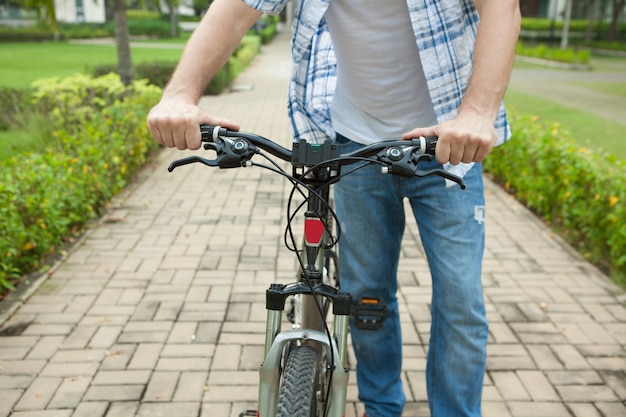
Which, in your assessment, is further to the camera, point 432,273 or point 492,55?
point 432,273

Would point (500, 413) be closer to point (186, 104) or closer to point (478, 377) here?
point (478, 377)

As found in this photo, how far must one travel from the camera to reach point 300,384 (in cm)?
168

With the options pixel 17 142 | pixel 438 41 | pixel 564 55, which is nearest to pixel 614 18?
pixel 564 55

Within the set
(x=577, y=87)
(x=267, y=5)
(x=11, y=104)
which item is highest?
(x=267, y=5)

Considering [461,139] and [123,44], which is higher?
[461,139]

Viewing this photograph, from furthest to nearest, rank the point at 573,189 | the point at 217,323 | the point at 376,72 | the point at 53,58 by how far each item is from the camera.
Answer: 1. the point at 53,58
2. the point at 573,189
3. the point at 217,323
4. the point at 376,72

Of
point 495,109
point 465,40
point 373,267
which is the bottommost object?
point 373,267

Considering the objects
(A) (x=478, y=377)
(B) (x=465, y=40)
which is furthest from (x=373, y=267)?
(B) (x=465, y=40)

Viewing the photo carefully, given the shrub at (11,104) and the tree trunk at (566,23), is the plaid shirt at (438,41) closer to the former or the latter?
the shrub at (11,104)

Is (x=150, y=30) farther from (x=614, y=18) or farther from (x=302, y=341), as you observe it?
(x=302, y=341)

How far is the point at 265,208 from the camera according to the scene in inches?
240

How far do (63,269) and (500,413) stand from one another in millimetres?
3044

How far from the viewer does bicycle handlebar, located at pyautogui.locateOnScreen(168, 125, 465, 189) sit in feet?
5.28

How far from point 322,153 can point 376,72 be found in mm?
647
